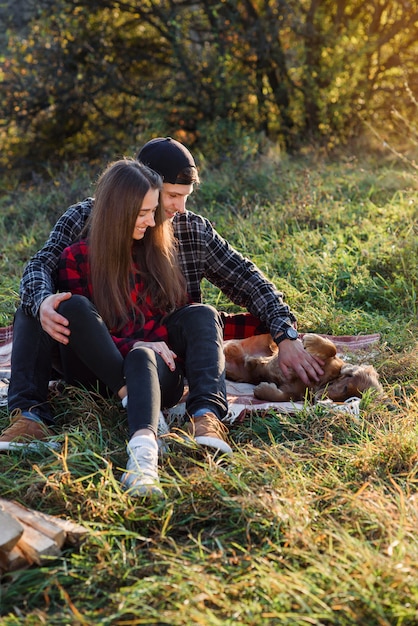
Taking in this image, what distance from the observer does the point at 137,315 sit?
3.58 m

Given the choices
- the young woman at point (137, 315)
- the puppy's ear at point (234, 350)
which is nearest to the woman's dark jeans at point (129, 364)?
the young woman at point (137, 315)

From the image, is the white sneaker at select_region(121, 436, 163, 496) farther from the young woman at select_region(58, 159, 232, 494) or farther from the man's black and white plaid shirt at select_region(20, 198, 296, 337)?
the man's black and white plaid shirt at select_region(20, 198, 296, 337)

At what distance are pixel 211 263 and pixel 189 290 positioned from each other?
178 mm

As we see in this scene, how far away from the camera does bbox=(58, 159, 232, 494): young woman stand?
3213mm

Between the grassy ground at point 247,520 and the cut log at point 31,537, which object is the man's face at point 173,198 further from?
the cut log at point 31,537

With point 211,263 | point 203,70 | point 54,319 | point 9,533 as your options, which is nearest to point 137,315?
point 54,319

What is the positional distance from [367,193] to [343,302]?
2.20m

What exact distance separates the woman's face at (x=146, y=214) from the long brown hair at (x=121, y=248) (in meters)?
0.02

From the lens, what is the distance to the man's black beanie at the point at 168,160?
3.81 meters

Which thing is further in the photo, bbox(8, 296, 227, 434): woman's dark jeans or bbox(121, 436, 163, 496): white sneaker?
bbox(8, 296, 227, 434): woman's dark jeans

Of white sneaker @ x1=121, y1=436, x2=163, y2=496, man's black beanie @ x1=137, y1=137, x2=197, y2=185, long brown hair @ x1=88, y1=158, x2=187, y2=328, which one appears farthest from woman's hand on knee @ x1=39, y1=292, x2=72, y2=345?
man's black beanie @ x1=137, y1=137, x2=197, y2=185

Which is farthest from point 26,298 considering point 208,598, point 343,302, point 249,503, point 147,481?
point 343,302

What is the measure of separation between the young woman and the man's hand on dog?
356 mm

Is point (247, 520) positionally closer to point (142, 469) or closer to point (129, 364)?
point (142, 469)
